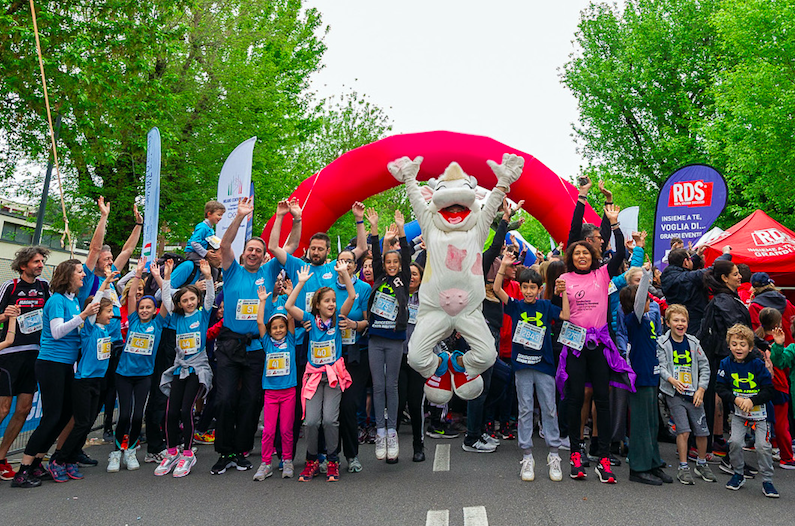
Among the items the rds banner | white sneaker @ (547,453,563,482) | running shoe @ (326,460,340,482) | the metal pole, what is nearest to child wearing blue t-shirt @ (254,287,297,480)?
running shoe @ (326,460,340,482)

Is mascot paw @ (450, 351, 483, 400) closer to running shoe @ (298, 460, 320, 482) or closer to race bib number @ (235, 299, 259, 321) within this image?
running shoe @ (298, 460, 320, 482)

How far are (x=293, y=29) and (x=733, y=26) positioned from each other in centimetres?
1249

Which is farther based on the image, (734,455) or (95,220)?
(95,220)

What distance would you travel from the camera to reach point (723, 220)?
779 inches

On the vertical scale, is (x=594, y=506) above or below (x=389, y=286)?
below

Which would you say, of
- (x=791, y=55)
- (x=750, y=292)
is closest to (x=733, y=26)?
(x=791, y=55)

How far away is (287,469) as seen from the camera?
5.06 meters

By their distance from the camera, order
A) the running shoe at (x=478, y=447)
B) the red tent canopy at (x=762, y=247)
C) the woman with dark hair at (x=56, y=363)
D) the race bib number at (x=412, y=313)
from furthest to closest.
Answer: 1. the red tent canopy at (x=762, y=247)
2. the running shoe at (x=478, y=447)
3. the race bib number at (x=412, y=313)
4. the woman with dark hair at (x=56, y=363)

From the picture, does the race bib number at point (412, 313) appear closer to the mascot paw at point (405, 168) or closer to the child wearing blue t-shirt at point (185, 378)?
the mascot paw at point (405, 168)

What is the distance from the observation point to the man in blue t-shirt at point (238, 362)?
5180 mm

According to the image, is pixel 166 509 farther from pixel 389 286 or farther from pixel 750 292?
pixel 750 292

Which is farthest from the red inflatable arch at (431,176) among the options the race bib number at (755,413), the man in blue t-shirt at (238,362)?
the race bib number at (755,413)

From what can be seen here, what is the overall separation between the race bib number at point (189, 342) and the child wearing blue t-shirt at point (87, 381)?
631mm

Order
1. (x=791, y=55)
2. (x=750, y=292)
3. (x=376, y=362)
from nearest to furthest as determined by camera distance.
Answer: (x=376, y=362), (x=750, y=292), (x=791, y=55)
